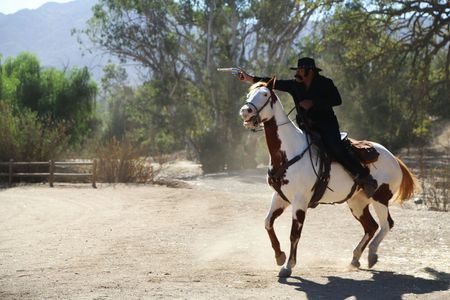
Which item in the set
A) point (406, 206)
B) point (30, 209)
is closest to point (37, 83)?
point (30, 209)

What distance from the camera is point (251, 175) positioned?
32812 millimetres

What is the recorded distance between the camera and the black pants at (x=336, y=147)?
373 inches

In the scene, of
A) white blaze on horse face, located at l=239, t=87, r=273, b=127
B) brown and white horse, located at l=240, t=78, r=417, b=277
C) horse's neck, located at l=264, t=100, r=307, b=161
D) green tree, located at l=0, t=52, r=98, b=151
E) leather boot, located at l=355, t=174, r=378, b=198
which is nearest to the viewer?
white blaze on horse face, located at l=239, t=87, r=273, b=127

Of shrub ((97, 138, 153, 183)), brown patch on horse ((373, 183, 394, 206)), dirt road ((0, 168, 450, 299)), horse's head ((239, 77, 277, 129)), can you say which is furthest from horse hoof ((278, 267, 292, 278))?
shrub ((97, 138, 153, 183))

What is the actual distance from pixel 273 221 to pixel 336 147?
50.0 inches

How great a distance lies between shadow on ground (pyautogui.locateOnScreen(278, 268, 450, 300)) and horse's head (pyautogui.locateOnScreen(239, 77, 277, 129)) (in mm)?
1986

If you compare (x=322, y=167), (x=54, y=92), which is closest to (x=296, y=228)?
(x=322, y=167)

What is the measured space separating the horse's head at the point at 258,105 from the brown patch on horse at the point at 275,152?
0.45 ft

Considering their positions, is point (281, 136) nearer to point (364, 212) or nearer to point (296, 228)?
point (296, 228)

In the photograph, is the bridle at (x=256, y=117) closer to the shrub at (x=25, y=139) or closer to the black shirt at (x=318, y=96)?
the black shirt at (x=318, y=96)

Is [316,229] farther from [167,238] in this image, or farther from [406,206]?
[406,206]

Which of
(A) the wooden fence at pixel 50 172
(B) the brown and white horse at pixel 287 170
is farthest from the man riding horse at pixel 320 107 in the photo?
(A) the wooden fence at pixel 50 172

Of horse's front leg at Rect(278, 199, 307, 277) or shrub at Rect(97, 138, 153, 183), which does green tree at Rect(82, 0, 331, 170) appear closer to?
shrub at Rect(97, 138, 153, 183)

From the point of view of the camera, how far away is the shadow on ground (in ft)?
26.0
